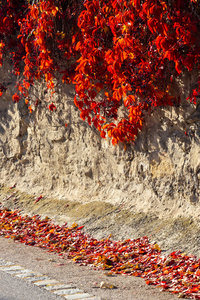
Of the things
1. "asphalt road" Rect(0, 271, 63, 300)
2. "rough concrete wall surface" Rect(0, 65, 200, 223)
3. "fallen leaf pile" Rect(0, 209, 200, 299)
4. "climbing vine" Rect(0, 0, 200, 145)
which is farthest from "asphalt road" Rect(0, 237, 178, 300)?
"climbing vine" Rect(0, 0, 200, 145)

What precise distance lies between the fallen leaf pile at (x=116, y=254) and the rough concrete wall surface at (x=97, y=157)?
862 mm

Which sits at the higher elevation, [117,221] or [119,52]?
[119,52]

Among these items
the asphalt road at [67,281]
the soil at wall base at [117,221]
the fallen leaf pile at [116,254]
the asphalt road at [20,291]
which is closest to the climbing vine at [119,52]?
the soil at wall base at [117,221]

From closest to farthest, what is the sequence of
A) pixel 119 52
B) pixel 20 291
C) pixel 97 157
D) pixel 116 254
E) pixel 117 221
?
1. pixel 20 291
2. pixel 116 254
3. pixel 119 52
4. pixel 117 221
5. pixel 97 157

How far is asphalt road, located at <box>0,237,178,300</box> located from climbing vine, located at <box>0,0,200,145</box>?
8.08ft

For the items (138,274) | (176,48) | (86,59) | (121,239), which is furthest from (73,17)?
(138,274)

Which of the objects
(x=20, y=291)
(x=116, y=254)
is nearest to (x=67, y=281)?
(x=20, y=291)

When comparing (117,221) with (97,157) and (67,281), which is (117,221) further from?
(67,281)

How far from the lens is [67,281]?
4723mm

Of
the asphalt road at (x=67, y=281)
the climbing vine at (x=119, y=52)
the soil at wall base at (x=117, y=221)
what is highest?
the climbing vine at (x=119, y=52)

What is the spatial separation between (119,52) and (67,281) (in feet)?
10.8

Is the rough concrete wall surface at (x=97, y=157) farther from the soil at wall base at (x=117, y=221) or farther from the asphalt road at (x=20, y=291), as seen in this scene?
the asphalt road at (x=20, y=291)

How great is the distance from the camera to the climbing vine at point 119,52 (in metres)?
5.80

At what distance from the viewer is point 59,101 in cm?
887
